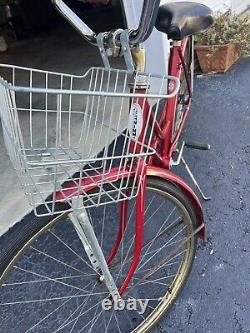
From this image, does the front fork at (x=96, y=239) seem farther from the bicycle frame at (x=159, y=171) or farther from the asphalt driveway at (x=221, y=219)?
the asphalt driveway at (x=221, y=219)

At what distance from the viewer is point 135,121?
126cm

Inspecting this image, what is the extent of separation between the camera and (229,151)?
271 cm

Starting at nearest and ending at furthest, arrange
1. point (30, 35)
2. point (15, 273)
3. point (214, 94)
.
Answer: point (15, 273)
point (214, 94)
point (30, 35)

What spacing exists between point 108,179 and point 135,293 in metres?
0.79

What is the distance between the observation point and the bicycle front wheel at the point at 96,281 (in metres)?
1.71

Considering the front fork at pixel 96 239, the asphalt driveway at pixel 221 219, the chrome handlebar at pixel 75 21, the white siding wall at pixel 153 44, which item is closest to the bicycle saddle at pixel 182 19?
the chrome handlebar at pixel 75 21

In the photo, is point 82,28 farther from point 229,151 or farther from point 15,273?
point 229,151

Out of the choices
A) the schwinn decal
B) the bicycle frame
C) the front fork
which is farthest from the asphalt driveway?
the schwinn decal

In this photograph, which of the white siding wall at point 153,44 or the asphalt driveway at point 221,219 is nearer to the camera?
the asphalt driveway at point 221,219

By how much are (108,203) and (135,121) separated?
0.90ft

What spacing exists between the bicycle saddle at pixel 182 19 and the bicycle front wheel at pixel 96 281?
687 millimetres

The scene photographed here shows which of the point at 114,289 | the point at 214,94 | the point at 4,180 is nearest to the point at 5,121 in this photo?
the point at 114,289

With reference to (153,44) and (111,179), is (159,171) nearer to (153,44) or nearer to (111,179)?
(111,179)

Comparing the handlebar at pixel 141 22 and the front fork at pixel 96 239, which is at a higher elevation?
the handlebar at pixel 141 22
